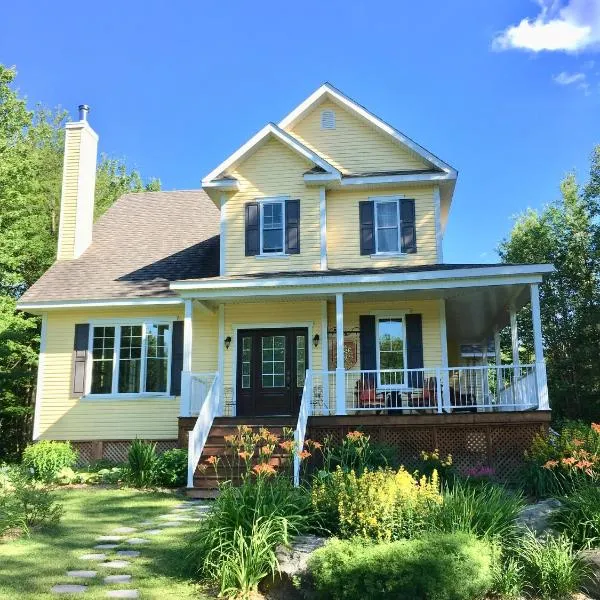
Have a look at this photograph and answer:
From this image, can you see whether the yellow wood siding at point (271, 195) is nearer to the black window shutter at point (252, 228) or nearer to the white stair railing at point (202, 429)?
the black window shutter at point (252, 228)

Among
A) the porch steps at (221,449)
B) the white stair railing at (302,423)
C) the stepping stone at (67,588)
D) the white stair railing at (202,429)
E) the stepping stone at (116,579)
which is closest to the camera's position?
the stepping stone at (67,588)

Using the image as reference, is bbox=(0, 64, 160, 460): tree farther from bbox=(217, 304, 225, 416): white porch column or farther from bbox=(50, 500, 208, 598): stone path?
bbox=(50, 500, 208, 598): stone path

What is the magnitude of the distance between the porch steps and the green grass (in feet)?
2.64

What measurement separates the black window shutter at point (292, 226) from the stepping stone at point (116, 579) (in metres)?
9.57

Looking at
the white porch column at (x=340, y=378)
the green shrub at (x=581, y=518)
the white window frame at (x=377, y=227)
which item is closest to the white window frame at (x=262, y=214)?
the white window frame at (x=377, y=227)

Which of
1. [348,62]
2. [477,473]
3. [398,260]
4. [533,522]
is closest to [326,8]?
[348,62]

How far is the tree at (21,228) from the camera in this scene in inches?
771

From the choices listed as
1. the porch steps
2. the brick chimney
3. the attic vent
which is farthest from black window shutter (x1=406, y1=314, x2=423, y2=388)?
the brick chimney

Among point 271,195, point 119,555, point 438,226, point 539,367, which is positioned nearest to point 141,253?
point 271,195

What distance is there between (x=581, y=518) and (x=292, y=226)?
31.9 ft

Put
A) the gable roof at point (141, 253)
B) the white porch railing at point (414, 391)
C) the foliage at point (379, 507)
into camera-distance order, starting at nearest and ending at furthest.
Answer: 1. the foliage at point (379, 507)
2. the white porch railing at point (414, 391)
3. the gable roof at point (141, 253)

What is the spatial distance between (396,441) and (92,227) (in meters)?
11.0

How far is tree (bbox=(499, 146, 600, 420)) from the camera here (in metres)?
23.5

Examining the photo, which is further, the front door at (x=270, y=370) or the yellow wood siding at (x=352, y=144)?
the yellow wood siding at (x=352, y=144)
